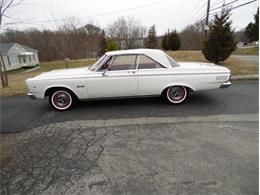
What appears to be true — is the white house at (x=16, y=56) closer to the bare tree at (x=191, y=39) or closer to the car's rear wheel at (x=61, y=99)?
the bare tree at (x=191, y=39)

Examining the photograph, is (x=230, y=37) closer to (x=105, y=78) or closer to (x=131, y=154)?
(x=105, y=78)

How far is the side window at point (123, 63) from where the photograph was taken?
5062mm

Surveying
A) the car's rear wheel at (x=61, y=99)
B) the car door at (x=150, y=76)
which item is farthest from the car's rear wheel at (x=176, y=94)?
the car's rear wheel at (x=61, y=99)

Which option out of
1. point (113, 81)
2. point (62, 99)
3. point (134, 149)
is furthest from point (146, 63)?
point (134, 149)

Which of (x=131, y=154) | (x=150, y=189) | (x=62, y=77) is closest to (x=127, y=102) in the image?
(x=62, y=77)

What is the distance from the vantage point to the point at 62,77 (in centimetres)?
495

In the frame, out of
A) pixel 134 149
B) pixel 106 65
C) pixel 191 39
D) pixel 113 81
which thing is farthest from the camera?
pixel 191 39

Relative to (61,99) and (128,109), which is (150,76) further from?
(61,99)

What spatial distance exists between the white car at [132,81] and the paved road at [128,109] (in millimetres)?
332

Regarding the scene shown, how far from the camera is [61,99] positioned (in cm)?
507

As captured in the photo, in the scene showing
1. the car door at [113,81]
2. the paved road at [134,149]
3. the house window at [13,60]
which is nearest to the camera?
the paved road at [134,149]

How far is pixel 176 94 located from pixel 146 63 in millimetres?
1150

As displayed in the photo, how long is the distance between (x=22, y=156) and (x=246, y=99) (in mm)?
5536

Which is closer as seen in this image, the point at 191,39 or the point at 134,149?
the point at 134,149
